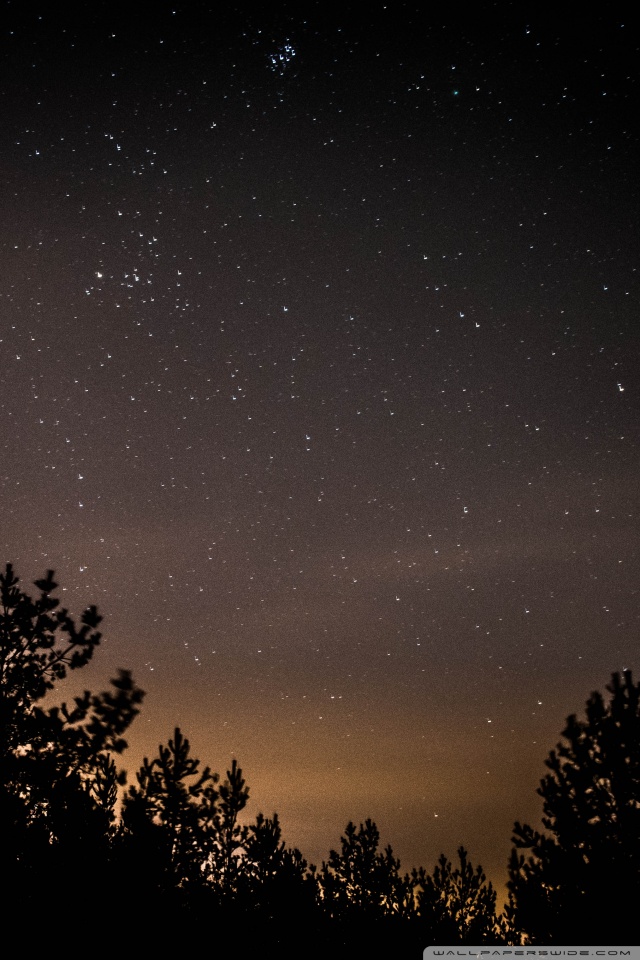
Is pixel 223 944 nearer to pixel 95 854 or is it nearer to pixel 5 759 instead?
pixel 95 854

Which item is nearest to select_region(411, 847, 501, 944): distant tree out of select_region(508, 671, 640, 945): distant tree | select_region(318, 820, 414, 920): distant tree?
select_region(318, 820, 414, 920): distant tree

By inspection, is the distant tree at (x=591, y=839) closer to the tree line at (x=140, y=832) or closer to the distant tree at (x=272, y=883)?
the tree line at (x=140, y=832)

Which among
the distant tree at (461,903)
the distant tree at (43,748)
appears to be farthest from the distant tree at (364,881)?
the distant tree at (43,748)

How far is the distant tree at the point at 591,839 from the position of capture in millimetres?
8414

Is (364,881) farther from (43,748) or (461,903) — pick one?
(43,748)

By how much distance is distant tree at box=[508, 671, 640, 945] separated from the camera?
27.6 feet

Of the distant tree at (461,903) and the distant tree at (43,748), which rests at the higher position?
the distant tree at (43,748)

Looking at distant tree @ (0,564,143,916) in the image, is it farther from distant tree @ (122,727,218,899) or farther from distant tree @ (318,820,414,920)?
distant tree @ (318,820,414,920)

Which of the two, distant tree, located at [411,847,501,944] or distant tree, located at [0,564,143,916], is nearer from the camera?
distant tree, located at [0,564,143,916]

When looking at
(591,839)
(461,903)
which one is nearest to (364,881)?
(461,903)

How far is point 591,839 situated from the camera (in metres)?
8.80

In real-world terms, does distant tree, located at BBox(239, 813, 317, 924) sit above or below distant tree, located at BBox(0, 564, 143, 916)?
below

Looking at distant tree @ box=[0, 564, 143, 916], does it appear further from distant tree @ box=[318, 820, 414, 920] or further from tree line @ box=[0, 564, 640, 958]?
distant tree @ box=[318, 820, 414, 920]

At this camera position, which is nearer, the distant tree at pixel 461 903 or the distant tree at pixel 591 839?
the distant tree at pixel 591 839
